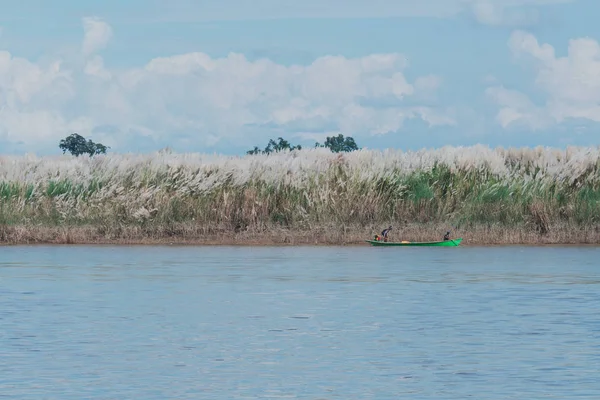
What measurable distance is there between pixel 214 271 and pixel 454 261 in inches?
189

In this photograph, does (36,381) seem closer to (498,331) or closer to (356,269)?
(498,331)

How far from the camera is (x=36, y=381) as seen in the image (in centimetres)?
941

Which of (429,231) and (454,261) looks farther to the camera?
(429,231)

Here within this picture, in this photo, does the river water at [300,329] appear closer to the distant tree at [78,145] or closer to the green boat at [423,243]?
the green boat at [423,243]

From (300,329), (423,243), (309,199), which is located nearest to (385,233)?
(423,243)

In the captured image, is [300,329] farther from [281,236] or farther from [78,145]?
[78,145]

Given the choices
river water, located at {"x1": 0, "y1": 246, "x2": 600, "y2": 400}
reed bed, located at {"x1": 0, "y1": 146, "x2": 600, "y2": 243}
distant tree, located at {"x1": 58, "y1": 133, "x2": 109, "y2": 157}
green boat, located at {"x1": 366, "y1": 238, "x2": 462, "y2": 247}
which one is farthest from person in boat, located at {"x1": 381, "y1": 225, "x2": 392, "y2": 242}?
distant tree, located at {"x1": 58, "y1": 133, "x2": 109, "y2": 157}

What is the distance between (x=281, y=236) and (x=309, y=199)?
1.36 metres

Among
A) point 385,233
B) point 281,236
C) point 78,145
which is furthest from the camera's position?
point 78,145

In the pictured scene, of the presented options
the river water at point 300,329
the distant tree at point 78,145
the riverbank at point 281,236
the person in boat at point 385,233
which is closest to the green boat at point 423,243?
the person in boat at point 385,233

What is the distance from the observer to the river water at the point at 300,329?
9.31 m

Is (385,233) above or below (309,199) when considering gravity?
below

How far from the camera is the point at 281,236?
26969 millimetres

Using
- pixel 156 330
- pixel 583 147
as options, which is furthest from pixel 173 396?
pixel 583 147
